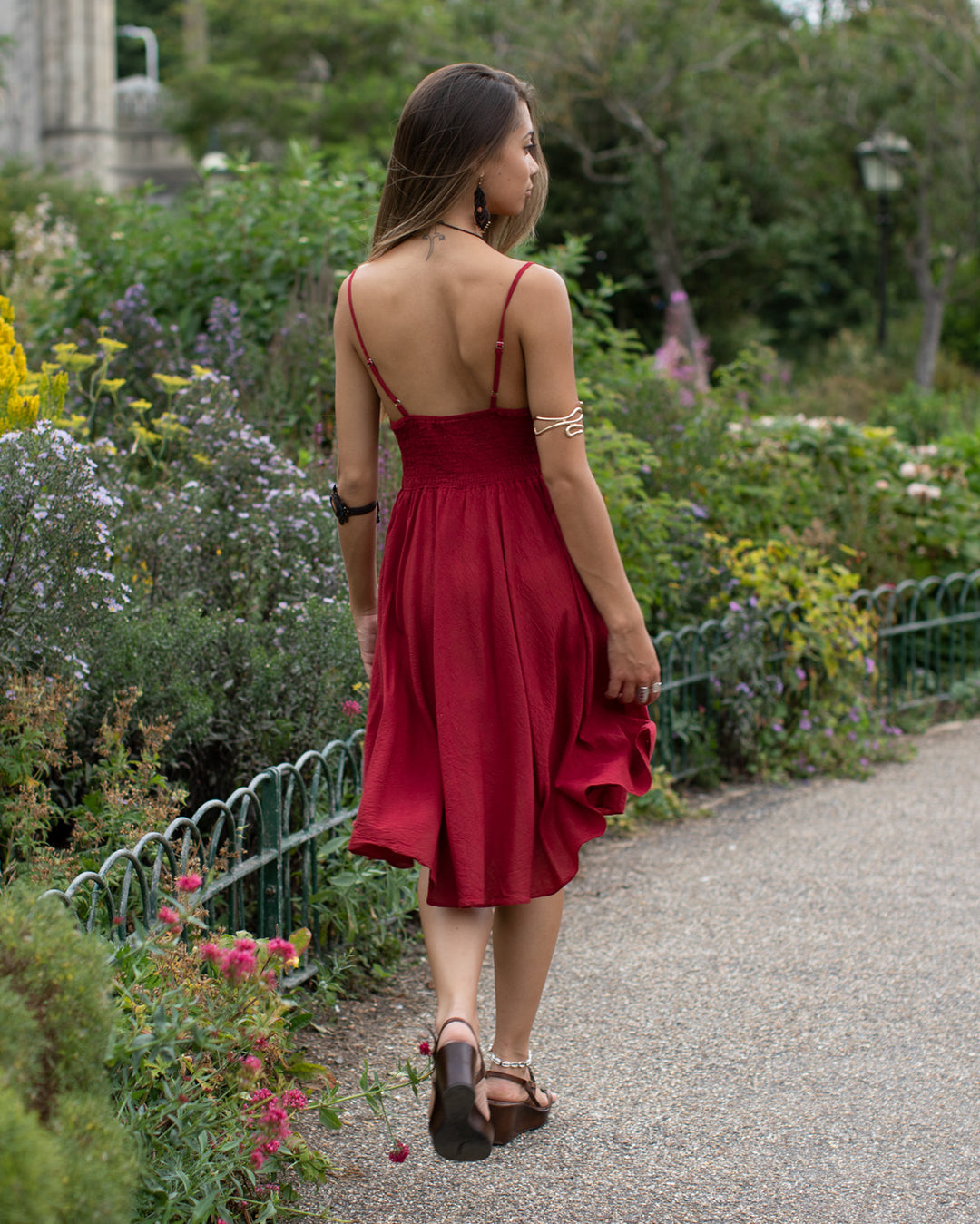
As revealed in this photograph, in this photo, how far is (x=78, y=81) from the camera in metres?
33.0

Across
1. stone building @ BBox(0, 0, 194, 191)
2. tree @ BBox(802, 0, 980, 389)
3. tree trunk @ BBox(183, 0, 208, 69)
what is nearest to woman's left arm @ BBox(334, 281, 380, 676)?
tree @ BBox(802, 0, 980, 389)

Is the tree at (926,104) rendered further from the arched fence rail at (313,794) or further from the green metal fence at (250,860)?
the green metal fence at (250,860)

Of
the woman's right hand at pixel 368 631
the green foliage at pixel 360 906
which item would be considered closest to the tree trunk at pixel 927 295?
the green foliage at pixel 360 906

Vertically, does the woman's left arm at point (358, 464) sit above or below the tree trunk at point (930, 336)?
above

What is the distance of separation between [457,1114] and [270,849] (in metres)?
1.09

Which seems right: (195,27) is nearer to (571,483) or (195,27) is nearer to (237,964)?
(571,483)

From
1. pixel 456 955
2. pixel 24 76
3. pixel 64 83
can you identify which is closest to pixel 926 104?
pixel 456 955

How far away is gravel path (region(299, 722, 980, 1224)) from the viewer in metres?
2.29

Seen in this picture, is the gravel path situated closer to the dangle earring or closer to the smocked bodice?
the smocked bodice

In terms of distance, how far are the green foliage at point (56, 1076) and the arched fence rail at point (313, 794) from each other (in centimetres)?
55

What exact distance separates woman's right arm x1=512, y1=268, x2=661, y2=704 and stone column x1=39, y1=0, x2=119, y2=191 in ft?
110

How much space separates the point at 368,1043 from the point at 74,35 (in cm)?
3547

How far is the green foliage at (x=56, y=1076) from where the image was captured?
1.24m

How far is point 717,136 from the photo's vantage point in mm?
20141
